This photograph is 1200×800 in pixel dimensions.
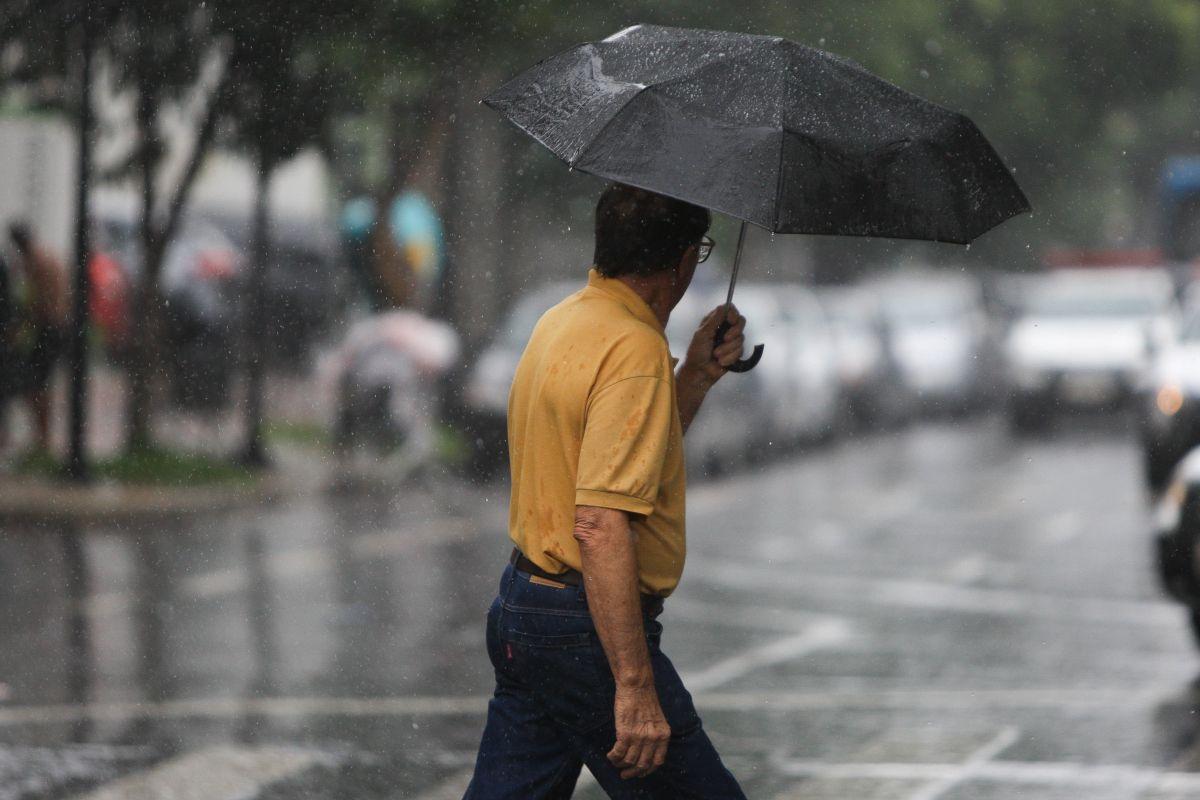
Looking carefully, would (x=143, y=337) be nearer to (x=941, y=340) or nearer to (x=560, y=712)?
(x=560, y=712)

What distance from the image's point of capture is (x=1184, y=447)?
13.8m

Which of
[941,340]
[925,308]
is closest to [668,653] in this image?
[941,340]

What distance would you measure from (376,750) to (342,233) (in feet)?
30.8

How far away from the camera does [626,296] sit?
3.43 metres

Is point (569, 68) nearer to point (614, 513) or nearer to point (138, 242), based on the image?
point (614, 513)

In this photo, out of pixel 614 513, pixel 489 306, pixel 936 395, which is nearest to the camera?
pixel 614 513

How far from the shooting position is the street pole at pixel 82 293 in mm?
10812

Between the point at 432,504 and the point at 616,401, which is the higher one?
the point at 616,401

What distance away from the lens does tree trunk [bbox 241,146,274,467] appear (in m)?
13.3

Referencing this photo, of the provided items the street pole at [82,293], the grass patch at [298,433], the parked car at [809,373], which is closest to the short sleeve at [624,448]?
the street pole at [82,293]

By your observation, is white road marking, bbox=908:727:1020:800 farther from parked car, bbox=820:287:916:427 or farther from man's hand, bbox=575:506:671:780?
parked car, bbox=820:287:916:427

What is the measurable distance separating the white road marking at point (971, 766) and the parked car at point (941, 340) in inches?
666

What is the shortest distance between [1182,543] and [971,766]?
1.85 meters

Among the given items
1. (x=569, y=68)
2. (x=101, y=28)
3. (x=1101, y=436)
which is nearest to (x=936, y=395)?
(x=1101, y=436)
